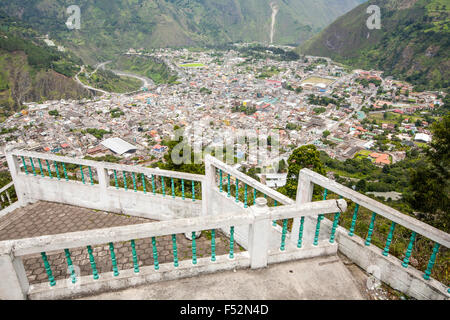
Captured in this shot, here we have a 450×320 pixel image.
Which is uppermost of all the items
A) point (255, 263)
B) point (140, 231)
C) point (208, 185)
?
point (140, 231)

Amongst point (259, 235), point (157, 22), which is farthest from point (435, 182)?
point (157, 22)

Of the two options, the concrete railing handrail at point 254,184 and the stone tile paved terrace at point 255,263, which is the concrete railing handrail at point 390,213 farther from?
the concrete railing handrail at point 254,184

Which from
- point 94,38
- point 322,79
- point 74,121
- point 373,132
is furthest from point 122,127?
point 94,38

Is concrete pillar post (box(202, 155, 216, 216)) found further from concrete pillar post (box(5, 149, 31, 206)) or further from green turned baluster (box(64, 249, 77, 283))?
concrete pillar post (box(5, 149, 31, 206))

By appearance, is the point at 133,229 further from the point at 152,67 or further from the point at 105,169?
the point at 152,67

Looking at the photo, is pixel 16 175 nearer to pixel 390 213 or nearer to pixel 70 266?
pixel 70 266

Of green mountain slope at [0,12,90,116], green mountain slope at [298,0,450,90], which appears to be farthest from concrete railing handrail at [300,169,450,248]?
green mountain slope at [298,0,450,90]
